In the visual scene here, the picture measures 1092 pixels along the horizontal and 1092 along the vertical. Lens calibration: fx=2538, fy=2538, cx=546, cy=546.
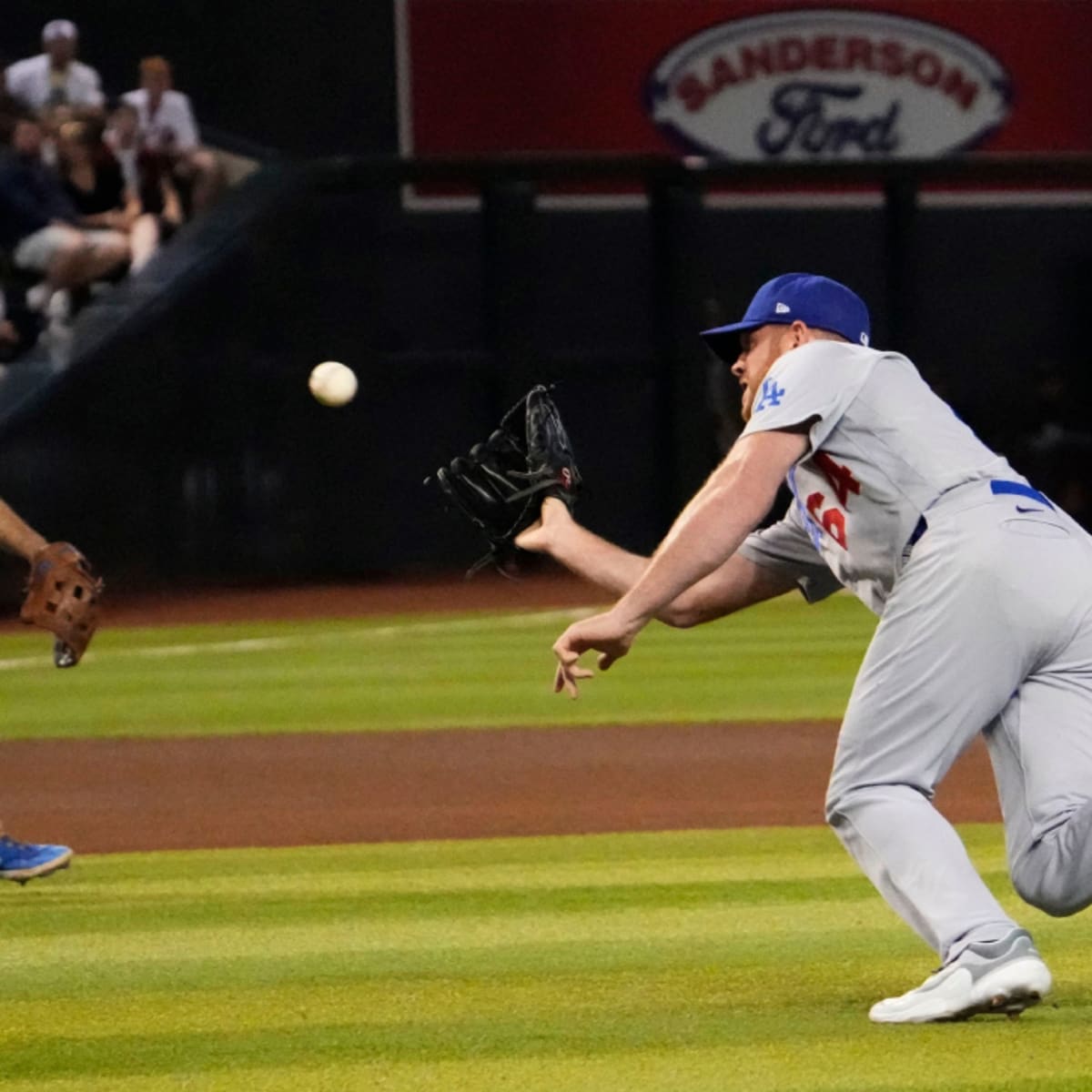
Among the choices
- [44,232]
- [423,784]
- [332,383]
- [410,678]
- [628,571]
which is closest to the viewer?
[628,571]

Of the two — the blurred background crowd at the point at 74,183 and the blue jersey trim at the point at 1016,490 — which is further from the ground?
the blue jersey trim at the point at 1016,490

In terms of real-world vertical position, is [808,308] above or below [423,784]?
above

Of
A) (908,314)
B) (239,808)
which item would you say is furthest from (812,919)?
(908,314)

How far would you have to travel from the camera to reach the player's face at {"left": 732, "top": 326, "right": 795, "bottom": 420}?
493 centimetres

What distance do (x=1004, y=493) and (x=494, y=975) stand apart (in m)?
1.57

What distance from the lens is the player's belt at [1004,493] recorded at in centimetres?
475

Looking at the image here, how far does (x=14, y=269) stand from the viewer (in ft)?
53.6

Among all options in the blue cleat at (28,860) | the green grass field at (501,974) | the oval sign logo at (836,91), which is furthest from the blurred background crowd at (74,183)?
the blue cleat at (28,860)

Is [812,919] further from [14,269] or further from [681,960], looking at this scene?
[14,269]

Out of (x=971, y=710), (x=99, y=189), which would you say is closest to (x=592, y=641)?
(x=971, y=710)

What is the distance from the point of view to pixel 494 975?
5.46m

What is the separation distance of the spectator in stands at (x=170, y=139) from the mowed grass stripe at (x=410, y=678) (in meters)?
3.32

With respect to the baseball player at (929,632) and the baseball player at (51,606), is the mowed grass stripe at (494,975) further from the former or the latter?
the baseball player at (929,632)

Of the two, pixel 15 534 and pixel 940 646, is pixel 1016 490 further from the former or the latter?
pixel 15 534
